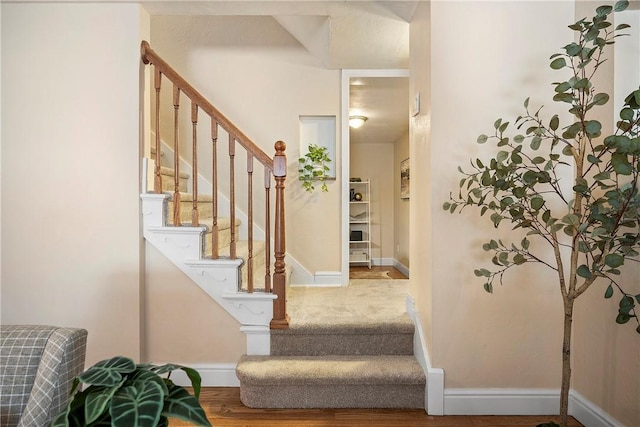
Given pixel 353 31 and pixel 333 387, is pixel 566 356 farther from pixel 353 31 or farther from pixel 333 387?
pixel 353 31

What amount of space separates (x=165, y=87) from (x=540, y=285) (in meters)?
3.46

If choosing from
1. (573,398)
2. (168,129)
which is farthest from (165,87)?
(573,398)

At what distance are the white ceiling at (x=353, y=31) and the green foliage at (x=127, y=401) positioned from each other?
2145mm

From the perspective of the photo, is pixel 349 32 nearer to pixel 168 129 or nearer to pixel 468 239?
pixel 468 239

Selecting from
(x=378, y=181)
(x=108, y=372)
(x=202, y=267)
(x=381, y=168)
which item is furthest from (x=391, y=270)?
(x=108, y=372)

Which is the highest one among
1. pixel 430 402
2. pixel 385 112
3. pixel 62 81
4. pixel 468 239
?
pixel 385 112

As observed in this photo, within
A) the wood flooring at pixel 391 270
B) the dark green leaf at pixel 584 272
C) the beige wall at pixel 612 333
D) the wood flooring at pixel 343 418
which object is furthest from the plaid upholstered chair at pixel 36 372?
the wood flooring at pixel 391 270

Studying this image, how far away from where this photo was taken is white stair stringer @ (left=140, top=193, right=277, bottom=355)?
2303mm

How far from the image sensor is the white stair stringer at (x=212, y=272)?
2.30 m

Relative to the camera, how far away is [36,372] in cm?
106

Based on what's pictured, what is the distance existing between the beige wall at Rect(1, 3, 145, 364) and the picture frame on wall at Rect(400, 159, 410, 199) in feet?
12.5

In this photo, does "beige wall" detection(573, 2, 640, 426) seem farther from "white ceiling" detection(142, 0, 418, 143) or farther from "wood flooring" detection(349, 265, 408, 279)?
"wood flooring" detection(349, 265, 408, 279)

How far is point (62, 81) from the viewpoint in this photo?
2262 millimetres

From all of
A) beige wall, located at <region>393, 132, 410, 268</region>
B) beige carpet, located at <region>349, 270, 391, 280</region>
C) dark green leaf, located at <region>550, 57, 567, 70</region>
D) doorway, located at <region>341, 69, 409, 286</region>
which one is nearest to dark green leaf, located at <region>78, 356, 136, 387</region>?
dark green leaf, located at <region>550, 57, 567, 70</region>
